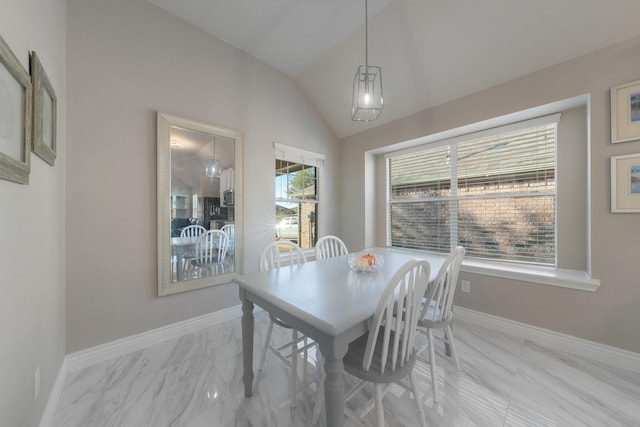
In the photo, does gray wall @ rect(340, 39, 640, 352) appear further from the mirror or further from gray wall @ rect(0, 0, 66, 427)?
gray wall @ rect(0, 0, 66, 427)

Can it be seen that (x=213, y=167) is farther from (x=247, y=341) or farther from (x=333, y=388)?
(x=333, y=388)

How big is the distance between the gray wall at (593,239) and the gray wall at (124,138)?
8.93 ft

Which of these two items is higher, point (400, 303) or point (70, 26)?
point (70, 26)

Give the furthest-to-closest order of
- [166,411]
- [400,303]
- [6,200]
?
[166,411], [400,303], [6,200]

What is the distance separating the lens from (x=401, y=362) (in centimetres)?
111

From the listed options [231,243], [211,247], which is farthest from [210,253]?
[231,243]

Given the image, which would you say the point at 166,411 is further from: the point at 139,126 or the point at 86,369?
the point at 139,126

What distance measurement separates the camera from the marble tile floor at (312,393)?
1328 mm

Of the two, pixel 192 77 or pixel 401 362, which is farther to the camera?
pixel 192 77

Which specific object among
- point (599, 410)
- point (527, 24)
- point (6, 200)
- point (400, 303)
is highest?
point (527, 24)

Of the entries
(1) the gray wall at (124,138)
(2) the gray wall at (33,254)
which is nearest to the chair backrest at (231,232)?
(1) the gray wall at (124,138)

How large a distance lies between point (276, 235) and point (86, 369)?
1.96 m

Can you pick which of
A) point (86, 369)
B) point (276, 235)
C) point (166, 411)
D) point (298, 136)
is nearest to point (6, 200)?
point (166, 411)

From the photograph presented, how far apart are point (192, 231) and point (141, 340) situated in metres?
1.01
